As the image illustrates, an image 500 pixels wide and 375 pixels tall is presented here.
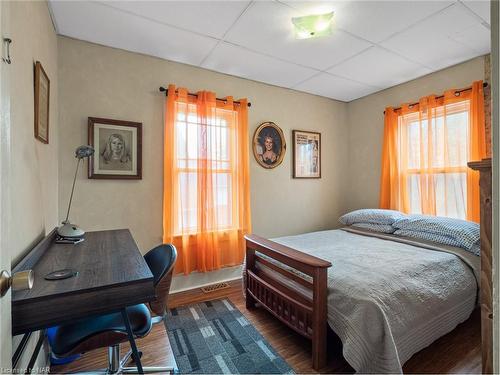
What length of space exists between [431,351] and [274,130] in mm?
2742

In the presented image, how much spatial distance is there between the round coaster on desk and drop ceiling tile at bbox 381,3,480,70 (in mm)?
3020

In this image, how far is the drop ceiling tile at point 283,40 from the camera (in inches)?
77.8

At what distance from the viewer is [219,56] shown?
2611mm

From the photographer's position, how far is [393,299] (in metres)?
→ 1.51

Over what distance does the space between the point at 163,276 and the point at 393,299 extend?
1.41 meters

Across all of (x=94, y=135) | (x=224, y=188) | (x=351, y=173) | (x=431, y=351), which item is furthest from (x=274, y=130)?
(x=431, y=351)

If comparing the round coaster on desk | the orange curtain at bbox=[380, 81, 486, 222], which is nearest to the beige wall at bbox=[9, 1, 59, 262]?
the round coaster on desk

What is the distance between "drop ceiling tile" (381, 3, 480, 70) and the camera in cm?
202

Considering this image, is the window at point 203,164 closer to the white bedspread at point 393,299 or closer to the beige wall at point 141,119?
the beige wall at point 141,119

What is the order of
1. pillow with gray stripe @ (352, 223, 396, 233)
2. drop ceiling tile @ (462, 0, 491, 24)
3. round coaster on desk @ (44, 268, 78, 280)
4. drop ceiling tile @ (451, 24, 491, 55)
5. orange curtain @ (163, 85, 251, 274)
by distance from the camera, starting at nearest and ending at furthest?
round coaster on desk @ (44, 268, 78, 280) < drop ceiling tile @ (462, 0, 491, 24) < drop ceiling tile @ (451, 24, 491, 55) < orange curtain @ (163, 85, 251, 274) < pillow with gray stripe @ (352, 223, 396, 233)

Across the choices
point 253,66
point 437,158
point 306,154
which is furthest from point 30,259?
point 437,158

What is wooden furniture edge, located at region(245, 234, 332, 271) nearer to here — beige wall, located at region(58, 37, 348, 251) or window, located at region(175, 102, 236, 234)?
window, located at region(175, 102, 236, 234)

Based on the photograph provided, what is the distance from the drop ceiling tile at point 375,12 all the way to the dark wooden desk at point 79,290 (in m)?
2.12

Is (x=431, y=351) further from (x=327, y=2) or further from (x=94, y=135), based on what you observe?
(x=94, y=135)
